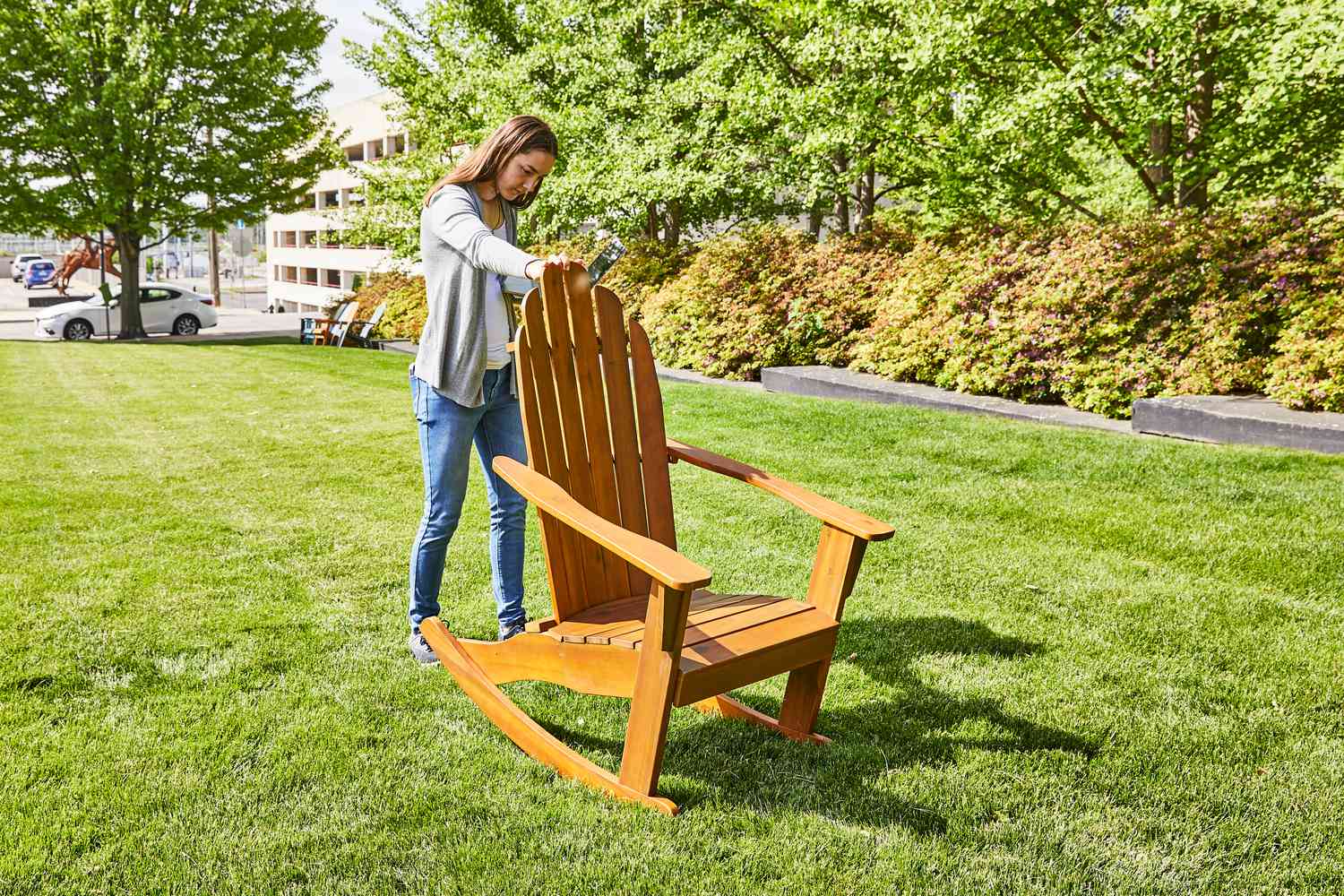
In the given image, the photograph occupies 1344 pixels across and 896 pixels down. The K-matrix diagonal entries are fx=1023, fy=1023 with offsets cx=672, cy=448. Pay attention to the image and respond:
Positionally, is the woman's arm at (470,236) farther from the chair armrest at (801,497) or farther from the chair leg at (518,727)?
the chair leg at (518,727)

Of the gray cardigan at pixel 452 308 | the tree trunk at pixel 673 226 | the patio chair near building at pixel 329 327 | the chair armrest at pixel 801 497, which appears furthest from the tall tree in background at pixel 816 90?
the patio chair near building at pixel 329 327

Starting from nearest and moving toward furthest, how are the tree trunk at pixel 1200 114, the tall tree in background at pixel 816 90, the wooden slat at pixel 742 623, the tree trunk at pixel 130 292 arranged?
the wooden slat at pixel 742 623, the tree trunk at pixel 1200 114, the tall tree in background at pixel 816 90, the tree trunk at pixel 130 292

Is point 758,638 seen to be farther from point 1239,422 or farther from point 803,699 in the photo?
point 1239,422

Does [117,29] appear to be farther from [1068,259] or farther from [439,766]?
[439,766]

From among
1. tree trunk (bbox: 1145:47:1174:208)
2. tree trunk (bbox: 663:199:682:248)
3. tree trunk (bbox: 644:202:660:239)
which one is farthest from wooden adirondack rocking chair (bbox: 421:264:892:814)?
tree trunk (bbox: 644:202:660:239)

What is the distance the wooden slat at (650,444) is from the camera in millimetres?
3396

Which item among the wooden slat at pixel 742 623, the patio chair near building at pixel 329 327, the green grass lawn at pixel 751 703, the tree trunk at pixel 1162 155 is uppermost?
the tree trunk at pixel 1162 155

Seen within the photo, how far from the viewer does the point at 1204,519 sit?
5316 millimetres

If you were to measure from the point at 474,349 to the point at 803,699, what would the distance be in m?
1.52

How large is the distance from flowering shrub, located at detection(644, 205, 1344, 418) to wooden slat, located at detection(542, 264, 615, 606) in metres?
6.24

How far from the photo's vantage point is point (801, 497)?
317cm

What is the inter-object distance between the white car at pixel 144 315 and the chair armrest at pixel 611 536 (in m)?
24.2

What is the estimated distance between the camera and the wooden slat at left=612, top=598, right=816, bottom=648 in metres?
2.81

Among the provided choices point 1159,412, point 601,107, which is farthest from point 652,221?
point 1159,412
